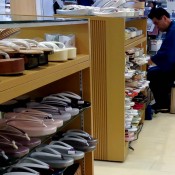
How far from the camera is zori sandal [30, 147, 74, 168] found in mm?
1673

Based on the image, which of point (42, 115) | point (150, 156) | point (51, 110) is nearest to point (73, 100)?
point (51, 110)

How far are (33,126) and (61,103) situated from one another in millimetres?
335

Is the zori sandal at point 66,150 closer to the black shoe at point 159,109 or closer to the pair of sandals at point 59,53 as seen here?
the pair of sandals at point 59,53

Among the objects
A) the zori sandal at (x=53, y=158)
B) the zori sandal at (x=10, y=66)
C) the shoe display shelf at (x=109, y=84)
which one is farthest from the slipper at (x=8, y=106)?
the shoe display shelf at (x=109, y=84)

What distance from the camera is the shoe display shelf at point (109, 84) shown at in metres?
2.85

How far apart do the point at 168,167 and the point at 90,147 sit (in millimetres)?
1356

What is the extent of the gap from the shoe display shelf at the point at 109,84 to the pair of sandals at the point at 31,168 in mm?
1384

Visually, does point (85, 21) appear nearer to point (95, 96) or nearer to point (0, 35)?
point (0, 35)

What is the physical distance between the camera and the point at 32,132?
1.54 metres

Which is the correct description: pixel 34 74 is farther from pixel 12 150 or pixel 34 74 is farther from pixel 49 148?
pixel 49 148

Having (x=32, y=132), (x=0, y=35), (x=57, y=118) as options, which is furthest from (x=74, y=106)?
(x=0, y=35)

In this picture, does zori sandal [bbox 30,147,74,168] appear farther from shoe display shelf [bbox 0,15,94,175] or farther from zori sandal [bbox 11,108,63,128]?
shoe display shelf [bbox 0,15,94,175]

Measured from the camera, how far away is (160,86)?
4.97 meters

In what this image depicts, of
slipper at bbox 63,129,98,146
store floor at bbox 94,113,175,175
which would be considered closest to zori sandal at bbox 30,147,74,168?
slipper at bbox 63,129,98,146
